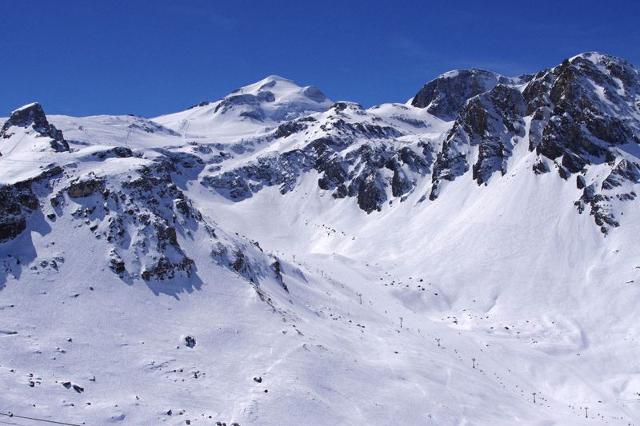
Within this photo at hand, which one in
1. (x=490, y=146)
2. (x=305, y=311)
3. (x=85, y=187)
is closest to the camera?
(x=85, y=187)

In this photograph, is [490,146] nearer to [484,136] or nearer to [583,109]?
[484,136]

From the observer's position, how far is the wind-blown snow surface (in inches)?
1702

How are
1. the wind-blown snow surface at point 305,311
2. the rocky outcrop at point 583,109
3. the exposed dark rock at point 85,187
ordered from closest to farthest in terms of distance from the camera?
the wind-blown snow surface at point 305,311 → the exposed dark rock at point 85,187 → the rocky outcrop at point 583,109

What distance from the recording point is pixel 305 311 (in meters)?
62.8

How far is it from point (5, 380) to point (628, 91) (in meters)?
115

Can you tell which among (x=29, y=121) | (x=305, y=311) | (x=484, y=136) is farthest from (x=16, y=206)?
(x=484, y=136)

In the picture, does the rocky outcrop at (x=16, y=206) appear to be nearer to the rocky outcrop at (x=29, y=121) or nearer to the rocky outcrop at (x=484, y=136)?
the rocky outcrop at (x=29, y=121)

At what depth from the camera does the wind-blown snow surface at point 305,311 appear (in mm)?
43219

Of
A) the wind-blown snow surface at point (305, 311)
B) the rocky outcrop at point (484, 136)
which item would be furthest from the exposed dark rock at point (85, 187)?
the rocky outcrop at point (484, 136)

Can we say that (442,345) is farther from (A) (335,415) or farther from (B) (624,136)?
(B) (624,136)

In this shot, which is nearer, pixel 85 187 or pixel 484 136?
pixel 85 187

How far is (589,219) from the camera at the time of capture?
93375 millimetres

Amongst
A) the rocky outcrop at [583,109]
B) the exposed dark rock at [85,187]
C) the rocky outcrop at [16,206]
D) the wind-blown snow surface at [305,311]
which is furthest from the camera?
the rocky outcrop at [583,109]

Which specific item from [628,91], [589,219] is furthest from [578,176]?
[628,91]
